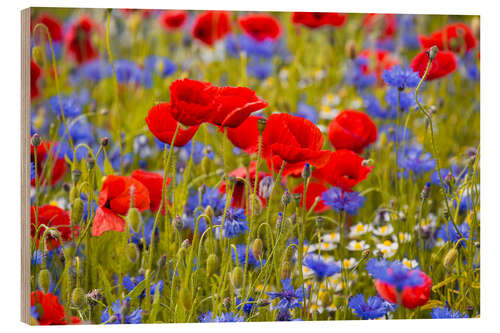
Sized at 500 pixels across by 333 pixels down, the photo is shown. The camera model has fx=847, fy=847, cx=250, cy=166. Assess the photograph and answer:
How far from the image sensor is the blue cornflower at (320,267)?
A: 210 centimetres

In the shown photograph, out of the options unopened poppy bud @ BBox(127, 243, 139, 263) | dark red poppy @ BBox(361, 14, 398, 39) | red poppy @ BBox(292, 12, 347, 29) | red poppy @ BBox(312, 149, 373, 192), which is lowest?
unopened poppy bud @ BBox(127, 243, 139, 263)

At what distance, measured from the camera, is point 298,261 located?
6.87 ft

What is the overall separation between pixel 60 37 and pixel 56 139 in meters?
0.43

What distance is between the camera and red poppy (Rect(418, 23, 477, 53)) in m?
2.34

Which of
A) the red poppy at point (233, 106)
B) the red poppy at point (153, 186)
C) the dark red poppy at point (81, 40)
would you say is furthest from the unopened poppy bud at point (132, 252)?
the dark red poppy at point (81, 40)

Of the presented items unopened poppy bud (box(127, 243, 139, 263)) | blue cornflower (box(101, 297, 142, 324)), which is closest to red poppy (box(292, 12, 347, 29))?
unopened poppy bud (box(127, 243, 139, 263))

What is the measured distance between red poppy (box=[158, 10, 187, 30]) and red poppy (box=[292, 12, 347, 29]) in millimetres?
348

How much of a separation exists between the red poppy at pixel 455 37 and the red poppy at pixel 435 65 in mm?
84

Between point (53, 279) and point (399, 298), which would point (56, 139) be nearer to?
point (53, 279)

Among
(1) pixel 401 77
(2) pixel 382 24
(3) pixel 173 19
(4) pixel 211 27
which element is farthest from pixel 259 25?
(1) pixel 401 77

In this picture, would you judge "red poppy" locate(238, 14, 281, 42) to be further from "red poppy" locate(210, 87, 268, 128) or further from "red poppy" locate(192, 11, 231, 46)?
"red poppy" locate(210, 87, 268, 128)

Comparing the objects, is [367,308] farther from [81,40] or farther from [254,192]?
[81,40]

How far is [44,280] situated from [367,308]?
791 mm

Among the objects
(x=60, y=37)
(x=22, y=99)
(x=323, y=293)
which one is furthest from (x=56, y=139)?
(x=323, y=293)
